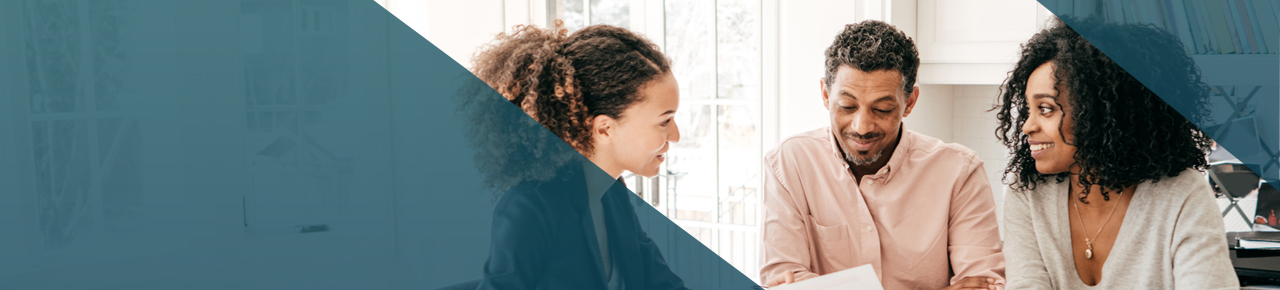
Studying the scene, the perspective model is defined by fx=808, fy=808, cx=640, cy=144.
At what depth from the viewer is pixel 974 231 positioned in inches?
61.2

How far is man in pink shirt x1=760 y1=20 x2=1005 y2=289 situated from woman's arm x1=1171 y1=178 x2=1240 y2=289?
367mm

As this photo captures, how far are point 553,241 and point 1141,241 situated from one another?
0.87 meters

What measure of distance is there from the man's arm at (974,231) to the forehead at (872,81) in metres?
0.25

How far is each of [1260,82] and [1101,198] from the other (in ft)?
3.97

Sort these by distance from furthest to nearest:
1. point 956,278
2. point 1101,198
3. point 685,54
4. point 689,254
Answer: point 689,254
point 685,54
point 956,278
point 1101,198

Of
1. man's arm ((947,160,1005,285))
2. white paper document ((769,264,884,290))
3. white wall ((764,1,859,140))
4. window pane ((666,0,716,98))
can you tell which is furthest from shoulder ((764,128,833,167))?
window pane ((666,0,716,98))

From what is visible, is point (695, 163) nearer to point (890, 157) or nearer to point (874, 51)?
point (890, 157)

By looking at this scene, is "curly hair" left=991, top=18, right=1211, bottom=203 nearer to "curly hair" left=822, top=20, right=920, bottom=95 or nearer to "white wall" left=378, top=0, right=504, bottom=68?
"curly hair" left=822, top=20, right=920, bottom=95

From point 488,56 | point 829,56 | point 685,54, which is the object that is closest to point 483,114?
point 488,56

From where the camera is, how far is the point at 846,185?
1631 mm

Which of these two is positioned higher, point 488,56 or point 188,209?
point 488,56

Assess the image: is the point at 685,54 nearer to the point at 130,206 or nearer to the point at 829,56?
the point at 829,56
